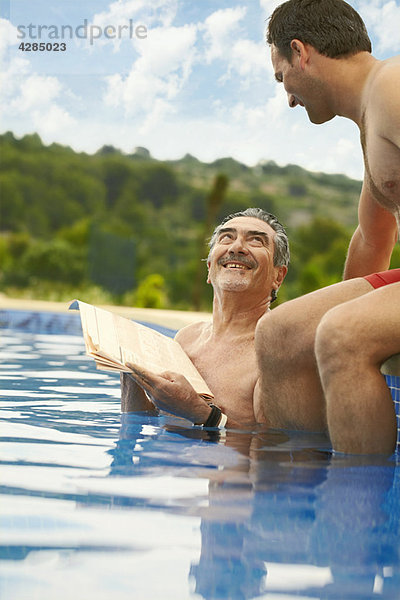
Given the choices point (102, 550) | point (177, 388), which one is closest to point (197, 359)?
point (177, 388)

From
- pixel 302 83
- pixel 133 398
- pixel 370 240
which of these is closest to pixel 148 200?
pixel 133 398

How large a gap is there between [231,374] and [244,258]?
504mm

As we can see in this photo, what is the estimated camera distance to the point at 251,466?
2293 millimetres

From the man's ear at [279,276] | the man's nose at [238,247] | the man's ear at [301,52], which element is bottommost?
the man's ear at [279,276]

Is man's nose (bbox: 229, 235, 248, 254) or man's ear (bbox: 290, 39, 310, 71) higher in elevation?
man's ear (bbox: 290, 39, 310, 71)

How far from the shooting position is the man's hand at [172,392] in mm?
A: 2654

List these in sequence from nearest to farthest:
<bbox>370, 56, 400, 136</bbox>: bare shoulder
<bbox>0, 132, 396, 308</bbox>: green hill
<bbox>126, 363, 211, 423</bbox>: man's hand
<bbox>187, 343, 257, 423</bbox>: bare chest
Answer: <bbox>370, 56, 400, 136</bbox>: bare shoulder
<bbox>126, 363, 211, 423</bbox>: man's hand
<bbox>187, 343, 257, 423</bbox>: bare chest
<bbox>0, 132, 396, 308</bbox>: green hill

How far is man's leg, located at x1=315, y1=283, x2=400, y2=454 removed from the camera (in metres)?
2.19

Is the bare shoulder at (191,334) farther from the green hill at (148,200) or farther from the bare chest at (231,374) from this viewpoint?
the green hill at (148,200)

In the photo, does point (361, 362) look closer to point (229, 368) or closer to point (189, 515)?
point (189, 515)

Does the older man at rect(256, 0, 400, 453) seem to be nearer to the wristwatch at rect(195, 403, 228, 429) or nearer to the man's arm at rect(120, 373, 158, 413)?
the wristwatch at rect(195, 403, 228, 429)

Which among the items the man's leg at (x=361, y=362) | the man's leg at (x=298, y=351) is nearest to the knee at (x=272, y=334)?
the man's leg at (x=298, y=351)

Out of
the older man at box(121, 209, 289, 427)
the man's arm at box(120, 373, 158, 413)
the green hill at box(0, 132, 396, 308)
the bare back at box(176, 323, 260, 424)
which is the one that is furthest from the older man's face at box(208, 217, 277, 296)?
the green hill at box(0, 132, 396, 308)

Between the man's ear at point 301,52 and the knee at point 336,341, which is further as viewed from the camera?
the man's ear at point 301,52
